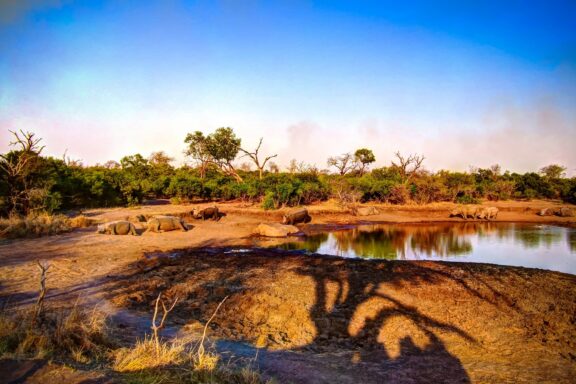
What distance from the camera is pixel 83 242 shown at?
46.2 feet

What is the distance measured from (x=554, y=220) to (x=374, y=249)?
51.2ft

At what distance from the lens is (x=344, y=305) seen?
7.74m

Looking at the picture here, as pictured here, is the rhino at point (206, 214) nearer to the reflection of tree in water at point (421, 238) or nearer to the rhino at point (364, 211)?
→ the reflection of tree in water at point (421, 238)

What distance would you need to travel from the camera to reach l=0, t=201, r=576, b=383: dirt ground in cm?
541

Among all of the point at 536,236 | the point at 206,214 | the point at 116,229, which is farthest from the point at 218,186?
the point at 536,236

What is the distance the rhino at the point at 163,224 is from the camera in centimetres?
1695

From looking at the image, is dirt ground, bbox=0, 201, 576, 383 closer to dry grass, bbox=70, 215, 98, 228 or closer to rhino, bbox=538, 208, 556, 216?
dry grass, bbox=70, 215, 98, 228

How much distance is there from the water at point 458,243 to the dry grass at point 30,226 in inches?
371

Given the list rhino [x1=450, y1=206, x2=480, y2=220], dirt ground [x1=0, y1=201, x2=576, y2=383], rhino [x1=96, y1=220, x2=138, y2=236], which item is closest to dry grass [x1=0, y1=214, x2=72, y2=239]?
dirt ground [x1=0, y1=201, x2=576, y2=383]

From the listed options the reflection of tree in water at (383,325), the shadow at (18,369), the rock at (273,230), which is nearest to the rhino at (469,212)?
the rock at (273,230)

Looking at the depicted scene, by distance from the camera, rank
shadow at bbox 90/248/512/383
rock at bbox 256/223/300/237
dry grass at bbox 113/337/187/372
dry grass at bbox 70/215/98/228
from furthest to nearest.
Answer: rock at bbox 256/223/300/237, dry grass at bbox 70/215/98/228, shadow at bbox 90/248/512/383, dry grass at bbox 113/337/187/372

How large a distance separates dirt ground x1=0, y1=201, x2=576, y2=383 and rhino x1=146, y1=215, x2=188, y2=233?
3494 mm

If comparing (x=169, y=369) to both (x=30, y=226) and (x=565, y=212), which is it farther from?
(x=565, y=212)

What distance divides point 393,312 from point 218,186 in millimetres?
25886
